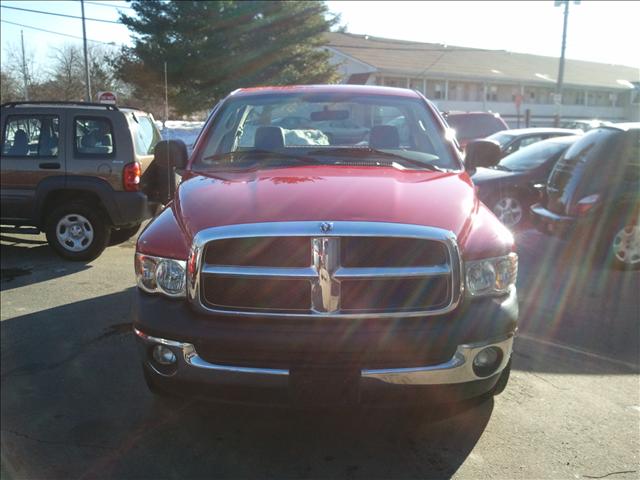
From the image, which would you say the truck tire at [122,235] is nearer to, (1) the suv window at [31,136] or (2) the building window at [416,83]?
(1) the suv window at [31,136]

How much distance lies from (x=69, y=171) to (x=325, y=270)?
5.51 m

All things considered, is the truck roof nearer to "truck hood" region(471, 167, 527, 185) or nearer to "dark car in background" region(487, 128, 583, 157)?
"truck hood" region(471, 167, 527, 185)

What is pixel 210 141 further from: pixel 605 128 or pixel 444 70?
pixel 444 70

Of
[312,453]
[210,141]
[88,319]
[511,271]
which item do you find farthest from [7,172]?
[511,271]

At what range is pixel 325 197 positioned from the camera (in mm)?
2889

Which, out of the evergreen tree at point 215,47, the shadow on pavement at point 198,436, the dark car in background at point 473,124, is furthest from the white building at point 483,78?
the shadow on pavement at point 198,436

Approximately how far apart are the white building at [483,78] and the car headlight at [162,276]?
103 feet

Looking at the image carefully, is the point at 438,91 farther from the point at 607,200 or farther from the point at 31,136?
the point at 31,136

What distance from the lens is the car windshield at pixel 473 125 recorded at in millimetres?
17727

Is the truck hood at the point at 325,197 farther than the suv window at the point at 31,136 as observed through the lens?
No

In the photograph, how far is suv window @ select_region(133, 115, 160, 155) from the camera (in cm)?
732

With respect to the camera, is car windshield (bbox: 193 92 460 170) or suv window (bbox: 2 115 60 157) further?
→ suv window (bbox: 2 115 60 157)

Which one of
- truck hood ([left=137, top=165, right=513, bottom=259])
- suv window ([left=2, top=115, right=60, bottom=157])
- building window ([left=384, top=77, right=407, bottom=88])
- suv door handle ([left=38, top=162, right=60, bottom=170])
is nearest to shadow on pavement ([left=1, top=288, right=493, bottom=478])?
truck hood ([left=137, top=165, right=513, bottom=259])

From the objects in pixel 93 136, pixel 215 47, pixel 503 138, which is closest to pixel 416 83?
pixel 215 47
